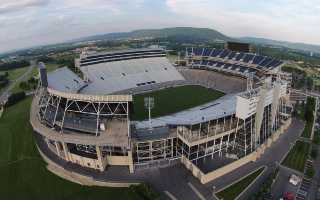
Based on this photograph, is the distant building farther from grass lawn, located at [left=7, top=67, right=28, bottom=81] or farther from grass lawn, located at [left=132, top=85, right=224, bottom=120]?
grass lawn, located at [left=7, top=67, right=28, bottom=81]

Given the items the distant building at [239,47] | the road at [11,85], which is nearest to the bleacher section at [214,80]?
the distant building at [239,47]

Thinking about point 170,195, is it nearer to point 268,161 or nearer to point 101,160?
point 101,160

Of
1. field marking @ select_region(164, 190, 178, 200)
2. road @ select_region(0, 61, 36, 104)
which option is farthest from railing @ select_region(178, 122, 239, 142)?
road @ select_region(0, 61, 36, 104)

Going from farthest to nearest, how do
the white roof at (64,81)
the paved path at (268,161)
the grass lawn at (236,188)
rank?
the white roof at (64,81) < the paved path at (268,161) < the grass lawn at (236,188)

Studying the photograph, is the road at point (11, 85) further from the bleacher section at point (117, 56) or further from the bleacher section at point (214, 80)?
the bleacher section at point (214, 80)

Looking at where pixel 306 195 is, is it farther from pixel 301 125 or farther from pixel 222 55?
pixel 222 55

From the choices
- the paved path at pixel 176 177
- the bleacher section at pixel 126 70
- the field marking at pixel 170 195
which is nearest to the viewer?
the field marking at pixel 170 195

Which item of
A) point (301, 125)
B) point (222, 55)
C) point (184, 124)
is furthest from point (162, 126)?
point (222, 55)
